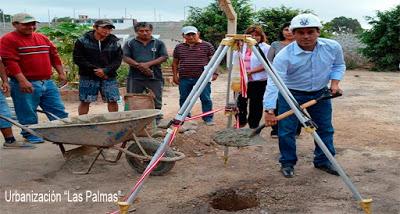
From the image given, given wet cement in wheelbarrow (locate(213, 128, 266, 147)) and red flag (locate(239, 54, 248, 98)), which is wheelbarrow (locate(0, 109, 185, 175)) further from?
red flag (locate(239, 54, 248, 98))

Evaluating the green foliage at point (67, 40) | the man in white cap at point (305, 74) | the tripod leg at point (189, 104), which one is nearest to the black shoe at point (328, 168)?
the man in white cap at point (305, 74)

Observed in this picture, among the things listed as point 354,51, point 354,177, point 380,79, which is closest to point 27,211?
point 354,177

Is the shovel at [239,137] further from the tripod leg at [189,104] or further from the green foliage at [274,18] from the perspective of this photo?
the green foliage at [274,18]

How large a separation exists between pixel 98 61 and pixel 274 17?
12592 mm

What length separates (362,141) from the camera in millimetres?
6273

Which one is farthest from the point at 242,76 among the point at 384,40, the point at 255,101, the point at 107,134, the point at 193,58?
the point at 384,40

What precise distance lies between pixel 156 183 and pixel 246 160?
127 centimetres

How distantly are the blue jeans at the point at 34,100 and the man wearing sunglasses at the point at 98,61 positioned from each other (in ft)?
1.24

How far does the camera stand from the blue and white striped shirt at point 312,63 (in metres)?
4.53

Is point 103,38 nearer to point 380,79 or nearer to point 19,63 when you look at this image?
point 19,63

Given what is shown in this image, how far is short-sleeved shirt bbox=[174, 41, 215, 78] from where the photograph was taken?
22.6 feet

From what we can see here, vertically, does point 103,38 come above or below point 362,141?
above

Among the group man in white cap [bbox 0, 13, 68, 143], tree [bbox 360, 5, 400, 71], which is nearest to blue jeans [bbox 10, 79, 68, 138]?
man in white cap [bbox 0, 13, 68, 143]

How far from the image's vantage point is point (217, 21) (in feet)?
57.6
